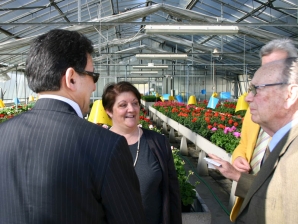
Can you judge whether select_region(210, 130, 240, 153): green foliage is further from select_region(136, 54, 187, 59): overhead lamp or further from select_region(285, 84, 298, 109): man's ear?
select_region(136, 54, 187, 59): overhead lamp

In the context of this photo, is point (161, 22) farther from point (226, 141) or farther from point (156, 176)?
point (156, 176)

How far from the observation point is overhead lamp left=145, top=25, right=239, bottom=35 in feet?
14.6

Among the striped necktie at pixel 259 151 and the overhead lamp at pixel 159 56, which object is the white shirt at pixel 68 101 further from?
the overhead lamp at pixel 159 56

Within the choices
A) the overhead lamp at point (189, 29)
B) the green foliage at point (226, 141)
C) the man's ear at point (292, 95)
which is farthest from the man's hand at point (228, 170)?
the overhead lamp at point (189, 29)

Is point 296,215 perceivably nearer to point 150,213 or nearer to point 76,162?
point 76,162

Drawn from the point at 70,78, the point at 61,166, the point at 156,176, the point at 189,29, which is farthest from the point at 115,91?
the point at 189,29

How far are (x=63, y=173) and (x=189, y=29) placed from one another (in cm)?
411

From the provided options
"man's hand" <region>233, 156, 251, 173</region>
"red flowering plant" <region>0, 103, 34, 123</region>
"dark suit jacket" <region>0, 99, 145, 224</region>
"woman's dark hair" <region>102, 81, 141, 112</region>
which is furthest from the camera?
"red flowering plant" <region>0, 103, 34, 123</region>

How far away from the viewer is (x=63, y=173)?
905 millimetres

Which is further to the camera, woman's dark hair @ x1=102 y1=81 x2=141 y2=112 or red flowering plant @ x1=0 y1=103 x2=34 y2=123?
red flowering plant @ x1=0 y1=103 x2=34 y2=123

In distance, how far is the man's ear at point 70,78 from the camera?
3.26ft

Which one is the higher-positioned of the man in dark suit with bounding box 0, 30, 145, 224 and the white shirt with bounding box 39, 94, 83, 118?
the white shirt with bounding box 39, 94, 83, 118

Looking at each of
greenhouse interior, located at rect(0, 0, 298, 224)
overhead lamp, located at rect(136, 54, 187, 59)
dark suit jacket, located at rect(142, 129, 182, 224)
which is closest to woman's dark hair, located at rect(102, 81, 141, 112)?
greenhouse interior, located at rect(0, 0, 298, 224)

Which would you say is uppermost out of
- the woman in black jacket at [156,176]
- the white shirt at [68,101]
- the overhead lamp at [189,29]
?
the overhead lamp at [189,29]
